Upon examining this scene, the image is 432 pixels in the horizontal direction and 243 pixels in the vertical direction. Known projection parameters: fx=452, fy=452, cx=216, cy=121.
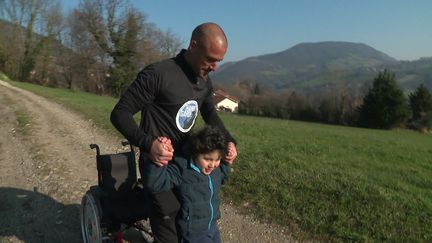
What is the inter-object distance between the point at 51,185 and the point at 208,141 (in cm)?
427

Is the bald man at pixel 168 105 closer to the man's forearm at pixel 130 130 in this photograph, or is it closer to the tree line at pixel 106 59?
the man's forearm at pixel 130 130

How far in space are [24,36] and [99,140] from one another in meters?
49.5

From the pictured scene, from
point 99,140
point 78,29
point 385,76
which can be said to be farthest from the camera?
point 385,76

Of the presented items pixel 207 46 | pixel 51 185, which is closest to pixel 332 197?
pixel 207 46

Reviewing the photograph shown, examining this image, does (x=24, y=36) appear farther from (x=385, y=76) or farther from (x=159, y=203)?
(x=159, y=203)

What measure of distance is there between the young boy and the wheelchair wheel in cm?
87

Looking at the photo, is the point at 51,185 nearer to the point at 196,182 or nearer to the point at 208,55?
the point at 196,182

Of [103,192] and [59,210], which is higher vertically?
[103,192]

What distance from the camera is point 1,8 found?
53438 mm

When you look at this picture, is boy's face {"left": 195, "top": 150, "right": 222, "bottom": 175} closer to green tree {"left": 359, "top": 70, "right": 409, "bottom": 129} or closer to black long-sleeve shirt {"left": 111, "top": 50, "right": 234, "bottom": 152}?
black long-sleeve shirt {"left": 111, "top": 50, "right": 234, "bottom": 152}

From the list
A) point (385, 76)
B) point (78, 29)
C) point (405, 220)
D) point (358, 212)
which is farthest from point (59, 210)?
point (385, 76)

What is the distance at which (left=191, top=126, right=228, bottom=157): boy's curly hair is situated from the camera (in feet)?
11.0

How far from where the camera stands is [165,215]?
3.45 meters

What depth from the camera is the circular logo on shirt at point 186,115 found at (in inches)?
137
